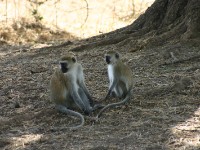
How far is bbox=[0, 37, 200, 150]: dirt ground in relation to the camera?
548 cm

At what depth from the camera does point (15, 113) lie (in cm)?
688

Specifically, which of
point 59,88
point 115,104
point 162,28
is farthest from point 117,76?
point 162,28

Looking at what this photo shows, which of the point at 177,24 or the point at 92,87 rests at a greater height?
the point at 177,24

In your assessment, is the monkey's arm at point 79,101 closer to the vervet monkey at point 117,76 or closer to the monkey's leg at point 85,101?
the monkey's leg at point 85,101

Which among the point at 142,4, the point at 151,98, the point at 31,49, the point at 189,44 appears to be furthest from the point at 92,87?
the point at 142,4

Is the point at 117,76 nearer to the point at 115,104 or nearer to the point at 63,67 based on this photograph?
the point at 115,104

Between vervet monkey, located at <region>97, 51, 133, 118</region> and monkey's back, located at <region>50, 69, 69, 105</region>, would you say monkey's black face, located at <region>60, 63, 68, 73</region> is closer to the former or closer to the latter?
monkey's back, located at <region>50, 69, 69, 105</region>

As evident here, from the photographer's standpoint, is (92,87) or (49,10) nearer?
(92,87)

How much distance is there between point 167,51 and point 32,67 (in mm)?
2690

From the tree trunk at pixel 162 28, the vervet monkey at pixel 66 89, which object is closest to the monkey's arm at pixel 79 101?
the vervet monkey at pixel 66 89

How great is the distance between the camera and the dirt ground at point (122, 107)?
18.0 feet

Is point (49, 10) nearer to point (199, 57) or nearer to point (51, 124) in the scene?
point (199, 57)

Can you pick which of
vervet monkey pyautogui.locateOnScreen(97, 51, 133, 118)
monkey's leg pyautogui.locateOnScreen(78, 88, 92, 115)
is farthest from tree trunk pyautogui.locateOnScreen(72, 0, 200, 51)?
monkey's leg pyautogui.locateOnScreen(78, 88, 92, 115)

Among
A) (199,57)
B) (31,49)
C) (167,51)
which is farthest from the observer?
(31,49)
